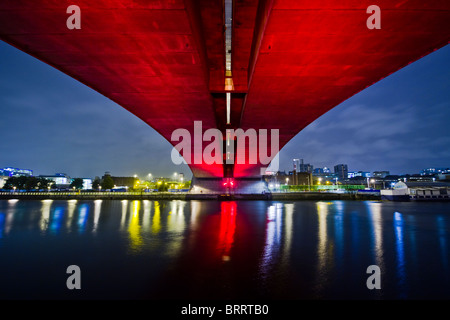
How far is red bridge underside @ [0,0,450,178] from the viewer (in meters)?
6.42

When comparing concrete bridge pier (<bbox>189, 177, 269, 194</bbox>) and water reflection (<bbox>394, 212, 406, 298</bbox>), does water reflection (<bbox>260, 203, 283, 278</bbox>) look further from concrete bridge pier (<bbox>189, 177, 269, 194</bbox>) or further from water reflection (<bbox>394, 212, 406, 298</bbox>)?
concrete bridge pier (<bbox>189, 177, 269, 194</bbox>)

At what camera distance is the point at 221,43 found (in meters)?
9.30

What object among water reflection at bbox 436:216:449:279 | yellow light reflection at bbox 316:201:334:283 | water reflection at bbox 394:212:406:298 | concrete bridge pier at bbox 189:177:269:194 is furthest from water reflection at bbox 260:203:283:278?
concrete bridge pier at bbox 189:177:269:194

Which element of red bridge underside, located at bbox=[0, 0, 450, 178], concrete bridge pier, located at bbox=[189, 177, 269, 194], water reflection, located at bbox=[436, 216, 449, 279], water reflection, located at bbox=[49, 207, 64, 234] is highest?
red bridge underside, located at bbox=[0, 0, 450, 178]

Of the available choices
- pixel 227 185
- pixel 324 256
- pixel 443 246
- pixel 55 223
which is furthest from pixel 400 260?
pixel 227 185

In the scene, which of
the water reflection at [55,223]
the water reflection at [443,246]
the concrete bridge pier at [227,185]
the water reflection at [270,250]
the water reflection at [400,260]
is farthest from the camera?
the concrete bridge pier at [227,185]

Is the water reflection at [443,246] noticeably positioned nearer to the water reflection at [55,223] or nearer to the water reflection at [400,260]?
the water reflection at [400,260]

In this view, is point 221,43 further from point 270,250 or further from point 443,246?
point 443,246

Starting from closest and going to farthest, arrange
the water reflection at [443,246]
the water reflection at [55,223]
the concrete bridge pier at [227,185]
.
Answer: the water reflection at [443,246], the water reflection at [55,223], the concrete bridge pier at [227,185]

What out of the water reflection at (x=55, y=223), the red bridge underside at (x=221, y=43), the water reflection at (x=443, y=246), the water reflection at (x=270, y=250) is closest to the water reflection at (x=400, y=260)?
the water reflection at (x=443, y=246)

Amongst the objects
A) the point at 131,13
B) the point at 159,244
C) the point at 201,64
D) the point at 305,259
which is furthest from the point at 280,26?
the point at 159,244

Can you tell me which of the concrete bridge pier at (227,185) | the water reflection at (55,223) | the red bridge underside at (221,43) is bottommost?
the water reflection at (55,223)

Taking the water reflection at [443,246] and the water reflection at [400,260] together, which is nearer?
the water reflection at [400,260]

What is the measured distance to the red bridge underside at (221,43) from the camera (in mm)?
6418
